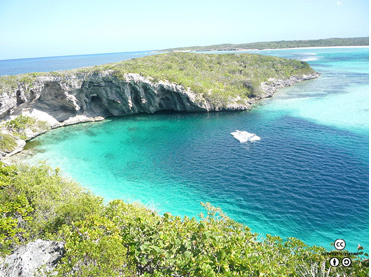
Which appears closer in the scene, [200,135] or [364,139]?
[364,139]

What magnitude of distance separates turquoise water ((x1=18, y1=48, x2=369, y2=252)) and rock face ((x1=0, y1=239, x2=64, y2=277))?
1123 cm

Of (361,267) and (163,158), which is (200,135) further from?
(361,267)

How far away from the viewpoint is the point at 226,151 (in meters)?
37.2

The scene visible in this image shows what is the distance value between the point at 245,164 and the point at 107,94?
40130 mm

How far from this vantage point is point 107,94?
2210 inches

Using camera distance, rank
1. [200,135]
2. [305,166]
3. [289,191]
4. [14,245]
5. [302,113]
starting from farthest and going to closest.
Answer: 1. [302,113]
2. [200,135]
3. [305,166]
4. [289,191]
5. [14,245]

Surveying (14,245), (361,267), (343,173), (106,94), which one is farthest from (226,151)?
(106,94)

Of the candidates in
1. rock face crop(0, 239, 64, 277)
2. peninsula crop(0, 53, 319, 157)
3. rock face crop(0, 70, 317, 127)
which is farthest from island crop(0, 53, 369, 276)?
rock face crop(0, 70, 317, 127)

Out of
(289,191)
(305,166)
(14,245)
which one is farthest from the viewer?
(305,166)

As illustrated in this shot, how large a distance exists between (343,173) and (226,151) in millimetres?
16274

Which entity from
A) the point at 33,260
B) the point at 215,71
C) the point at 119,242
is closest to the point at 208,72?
the point at 215,71

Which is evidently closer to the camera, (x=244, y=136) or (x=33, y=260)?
(x=33, y=260)

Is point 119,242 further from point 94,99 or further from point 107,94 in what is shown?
point 94,99

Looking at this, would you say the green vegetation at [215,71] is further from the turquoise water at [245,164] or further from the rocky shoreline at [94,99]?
the turquoise water at [245,164]
